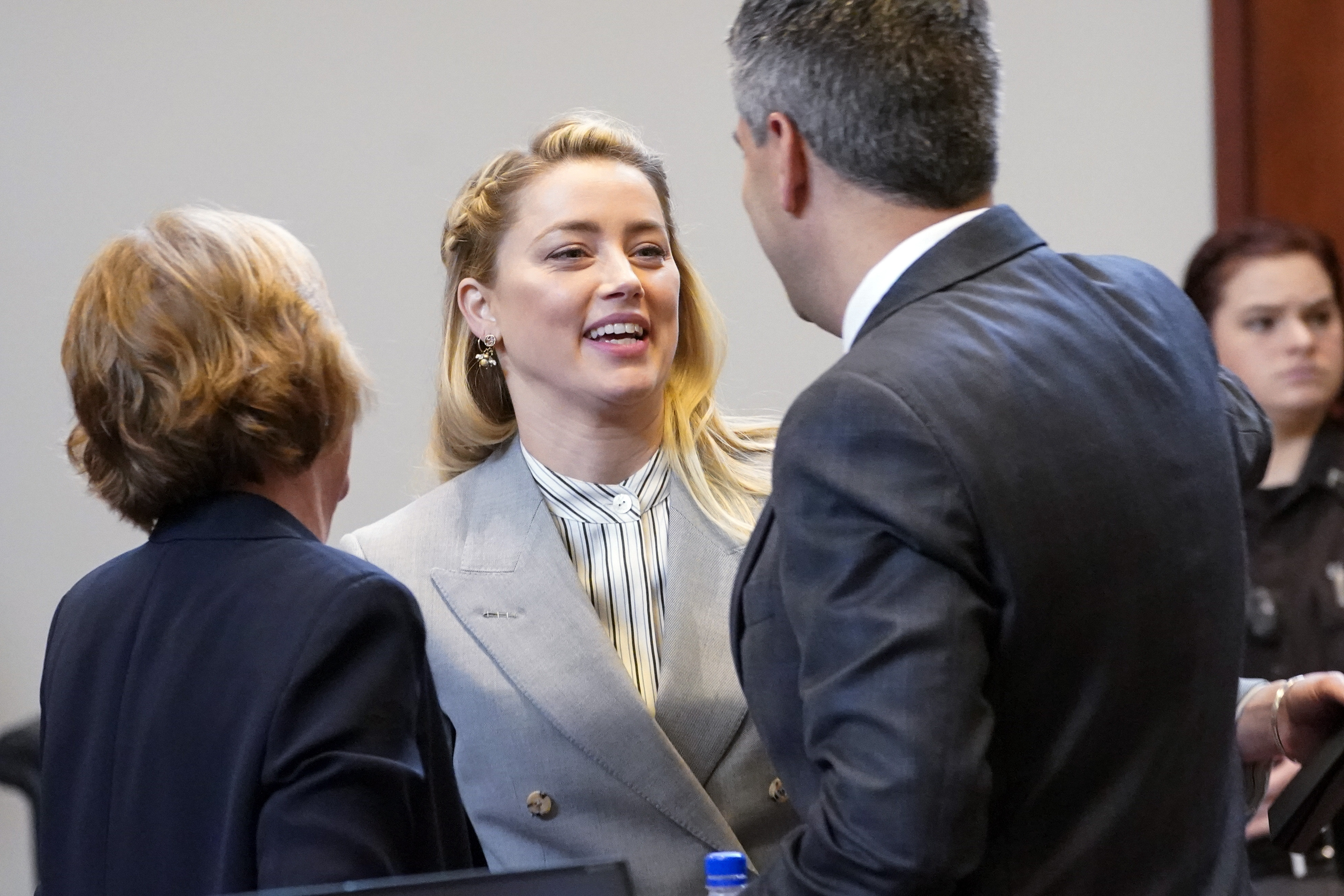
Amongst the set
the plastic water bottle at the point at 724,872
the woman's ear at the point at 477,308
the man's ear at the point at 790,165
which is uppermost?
the man's ear at the point at 790,165

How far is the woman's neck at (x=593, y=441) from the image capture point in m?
2.07

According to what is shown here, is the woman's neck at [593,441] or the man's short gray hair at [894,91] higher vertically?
the man's short gray hair at [894,91]

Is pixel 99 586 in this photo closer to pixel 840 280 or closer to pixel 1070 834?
pixel 840 280

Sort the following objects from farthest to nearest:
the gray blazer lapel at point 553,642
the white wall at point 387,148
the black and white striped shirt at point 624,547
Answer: the white wall at point 387,148, the black and white striped shirt at point 624,547, the gray blazer lapel at point 553,642

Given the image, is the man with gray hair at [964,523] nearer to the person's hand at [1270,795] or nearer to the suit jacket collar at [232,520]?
A: the suit jacket collar at [232,520]

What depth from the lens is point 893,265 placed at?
1.18m

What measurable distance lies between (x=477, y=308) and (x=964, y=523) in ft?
4.20

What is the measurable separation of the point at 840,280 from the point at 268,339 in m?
0.52

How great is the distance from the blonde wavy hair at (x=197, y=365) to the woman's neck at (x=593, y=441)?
2.24 feet

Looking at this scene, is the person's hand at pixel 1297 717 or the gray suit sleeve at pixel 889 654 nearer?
the gray suit sleeve at pixel 889 654

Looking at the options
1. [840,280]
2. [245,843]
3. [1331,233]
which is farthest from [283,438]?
[1331,233]

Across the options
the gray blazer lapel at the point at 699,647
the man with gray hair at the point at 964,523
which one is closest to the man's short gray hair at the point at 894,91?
the man with gray hair at the point at 964,523

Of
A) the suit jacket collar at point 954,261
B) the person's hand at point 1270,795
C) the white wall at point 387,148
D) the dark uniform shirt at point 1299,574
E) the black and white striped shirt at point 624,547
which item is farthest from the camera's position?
the white wall at point 387,148

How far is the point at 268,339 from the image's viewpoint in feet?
4.42
